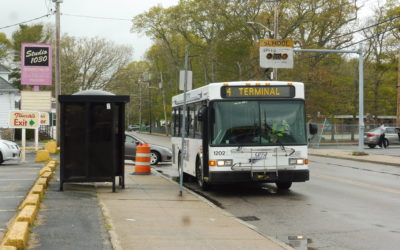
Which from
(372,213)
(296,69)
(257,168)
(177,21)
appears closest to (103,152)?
(257,168)

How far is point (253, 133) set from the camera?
1254 cm

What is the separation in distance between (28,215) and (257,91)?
662 cm

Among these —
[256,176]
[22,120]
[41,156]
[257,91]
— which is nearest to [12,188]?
[256,176]

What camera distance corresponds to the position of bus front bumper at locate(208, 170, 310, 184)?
40.2ft

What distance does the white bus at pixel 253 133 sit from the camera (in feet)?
40.5

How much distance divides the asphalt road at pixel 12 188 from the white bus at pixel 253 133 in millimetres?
4222

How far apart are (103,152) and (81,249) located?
609 centimetres

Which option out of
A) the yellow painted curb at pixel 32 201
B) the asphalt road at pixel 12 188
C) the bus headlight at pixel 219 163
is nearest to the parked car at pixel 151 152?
the asphalt road at pixel 12 188

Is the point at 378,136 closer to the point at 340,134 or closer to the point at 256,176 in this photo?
the point at 340,134

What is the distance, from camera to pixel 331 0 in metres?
46.3

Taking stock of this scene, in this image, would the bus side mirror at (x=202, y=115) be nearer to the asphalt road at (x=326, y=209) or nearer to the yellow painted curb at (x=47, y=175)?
the asphalt road at (x=326, y=209)

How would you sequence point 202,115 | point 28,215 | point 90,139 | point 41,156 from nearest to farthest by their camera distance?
point 28,215 → point 90,139 → point 202,115 → point 41,156

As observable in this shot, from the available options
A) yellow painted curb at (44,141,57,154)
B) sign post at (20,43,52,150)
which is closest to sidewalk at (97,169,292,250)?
yellow painted curb at (44,141,57,154)

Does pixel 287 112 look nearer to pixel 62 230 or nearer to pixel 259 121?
pixel 259 121
